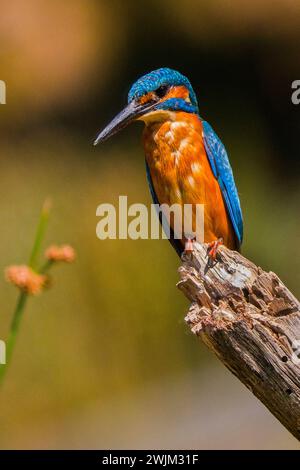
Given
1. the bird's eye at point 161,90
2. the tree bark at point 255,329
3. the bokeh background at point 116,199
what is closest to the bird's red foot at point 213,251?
the tree bark at point 255,329

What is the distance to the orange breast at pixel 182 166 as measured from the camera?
8.97 ft

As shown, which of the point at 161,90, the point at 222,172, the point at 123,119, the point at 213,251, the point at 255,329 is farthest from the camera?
the point at 222,172

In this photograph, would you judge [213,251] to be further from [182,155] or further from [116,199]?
[116,199]

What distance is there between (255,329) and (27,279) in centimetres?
58

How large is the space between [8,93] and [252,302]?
2.98 meters

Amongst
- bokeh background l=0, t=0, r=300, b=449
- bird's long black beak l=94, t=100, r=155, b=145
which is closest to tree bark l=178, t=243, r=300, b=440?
bird's long black beak l=94, t=100, r=155, b=145

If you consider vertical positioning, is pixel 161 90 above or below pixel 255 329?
above

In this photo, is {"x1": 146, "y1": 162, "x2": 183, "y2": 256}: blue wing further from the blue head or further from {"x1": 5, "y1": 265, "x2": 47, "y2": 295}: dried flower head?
{"x1": 5, "y1": 265, "x2": 47, "y2": 295}: dried flower head

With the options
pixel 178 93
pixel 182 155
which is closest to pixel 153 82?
pixel 178 93

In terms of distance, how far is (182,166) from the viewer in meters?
2.74

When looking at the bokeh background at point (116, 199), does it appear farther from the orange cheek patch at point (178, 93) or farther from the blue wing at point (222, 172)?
the orange cheek patch at point (178, 93)

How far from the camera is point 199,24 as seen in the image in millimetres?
4617
